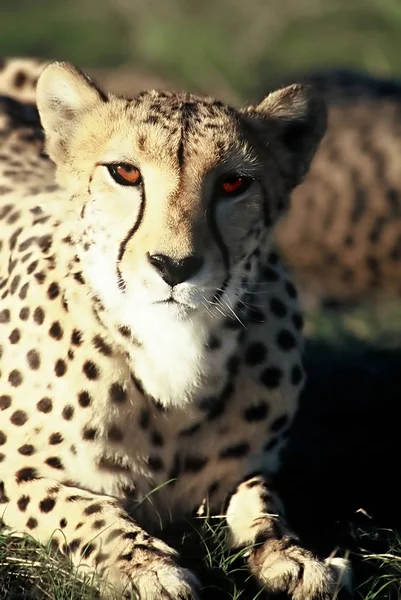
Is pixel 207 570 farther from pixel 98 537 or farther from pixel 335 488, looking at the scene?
pixel 335 488

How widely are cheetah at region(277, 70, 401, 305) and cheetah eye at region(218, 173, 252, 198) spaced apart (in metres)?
2.67

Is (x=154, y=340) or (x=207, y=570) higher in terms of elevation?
(x=154, y=340)

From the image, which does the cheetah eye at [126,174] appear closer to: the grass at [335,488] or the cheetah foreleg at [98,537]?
the cheetah foreleg at [98,537]

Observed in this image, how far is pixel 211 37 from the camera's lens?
9.09m

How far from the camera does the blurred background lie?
8.35 m

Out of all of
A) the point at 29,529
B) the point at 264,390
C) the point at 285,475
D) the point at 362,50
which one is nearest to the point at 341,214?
the point at 285,475

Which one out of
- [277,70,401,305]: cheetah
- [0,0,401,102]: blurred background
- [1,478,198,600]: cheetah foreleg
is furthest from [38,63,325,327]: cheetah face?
[0,0,401,102]: blurred background

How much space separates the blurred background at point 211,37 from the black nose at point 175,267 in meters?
5.09

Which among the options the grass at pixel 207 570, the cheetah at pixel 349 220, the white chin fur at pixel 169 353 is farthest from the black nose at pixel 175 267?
the cheetah at pixel 349 220

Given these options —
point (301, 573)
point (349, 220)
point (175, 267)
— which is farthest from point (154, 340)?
point (349, 220)

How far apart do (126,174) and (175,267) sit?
0.29 meters

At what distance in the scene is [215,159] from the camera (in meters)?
2.69

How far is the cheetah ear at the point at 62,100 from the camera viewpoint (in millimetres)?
2908

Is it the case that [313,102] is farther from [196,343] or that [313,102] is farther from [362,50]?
[362,50]
